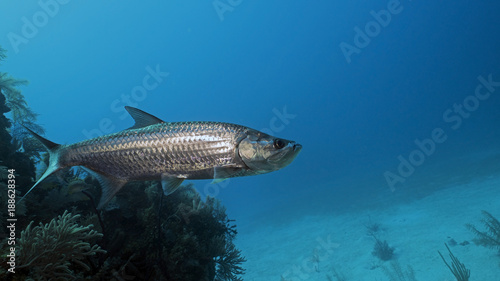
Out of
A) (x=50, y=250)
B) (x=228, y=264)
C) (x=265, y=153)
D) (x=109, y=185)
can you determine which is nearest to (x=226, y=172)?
(x=265, y=153)

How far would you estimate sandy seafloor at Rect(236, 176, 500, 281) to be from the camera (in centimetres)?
1064

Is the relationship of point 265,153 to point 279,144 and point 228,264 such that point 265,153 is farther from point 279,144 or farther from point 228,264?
→ point 228,264

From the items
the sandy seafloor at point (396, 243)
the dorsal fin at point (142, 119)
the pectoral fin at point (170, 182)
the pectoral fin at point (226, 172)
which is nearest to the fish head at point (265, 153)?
the pectoral fin at point (226, 172)

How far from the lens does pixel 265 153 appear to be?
254cm

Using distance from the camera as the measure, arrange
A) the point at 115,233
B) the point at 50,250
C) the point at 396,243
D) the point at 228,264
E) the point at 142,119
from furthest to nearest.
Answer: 1. the point at 396,243
2. the point at 228,264
3. the point at 115,233
4. the point at 142,119
5. the point at 50,250

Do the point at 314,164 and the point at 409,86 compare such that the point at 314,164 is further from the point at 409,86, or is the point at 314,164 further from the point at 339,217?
the point at 409,86

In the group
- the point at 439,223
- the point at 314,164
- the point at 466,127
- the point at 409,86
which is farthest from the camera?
the point at 409,86

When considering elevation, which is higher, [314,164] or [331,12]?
[331,12]

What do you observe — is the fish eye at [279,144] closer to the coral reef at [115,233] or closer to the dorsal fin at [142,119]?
the dorsal fin at [142,119]

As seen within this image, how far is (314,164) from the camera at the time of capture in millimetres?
124000

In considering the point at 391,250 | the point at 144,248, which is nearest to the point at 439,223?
the point at 391,250

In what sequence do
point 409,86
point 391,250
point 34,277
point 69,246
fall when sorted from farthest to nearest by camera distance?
point 409,86 < point 391,250 < point 69,246 < point 34,277

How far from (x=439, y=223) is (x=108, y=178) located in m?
17.7

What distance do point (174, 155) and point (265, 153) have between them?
0.97 meters
